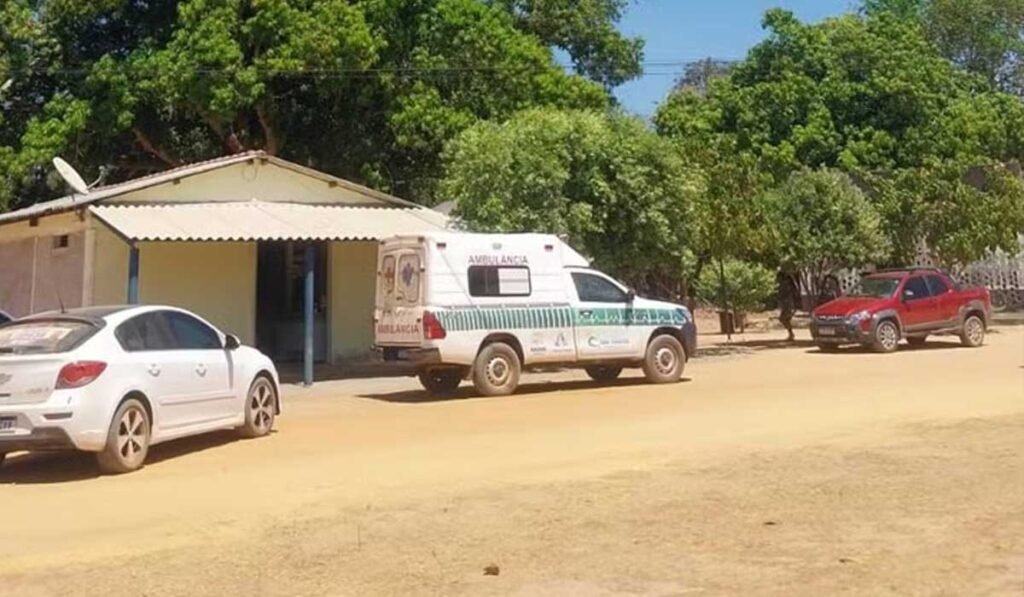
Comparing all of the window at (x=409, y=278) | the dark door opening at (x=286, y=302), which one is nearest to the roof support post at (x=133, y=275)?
the window at (x=409, y=278)

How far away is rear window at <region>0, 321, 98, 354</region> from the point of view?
1003 cm

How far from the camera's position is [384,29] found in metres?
26.8

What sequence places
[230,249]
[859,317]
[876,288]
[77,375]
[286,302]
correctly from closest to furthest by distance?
[77,375]
[230,249]
[286,302]
[859,317]
[876,288]

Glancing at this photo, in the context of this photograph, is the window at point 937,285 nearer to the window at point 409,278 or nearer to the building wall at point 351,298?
the building wall at point 351,298

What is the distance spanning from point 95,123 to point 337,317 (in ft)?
26.6

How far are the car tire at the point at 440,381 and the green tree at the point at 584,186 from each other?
4.18 m

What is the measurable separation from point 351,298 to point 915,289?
12369 mm

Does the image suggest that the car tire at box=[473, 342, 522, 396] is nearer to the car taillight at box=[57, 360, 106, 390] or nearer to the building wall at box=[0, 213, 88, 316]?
the car taillight at box=[57, 360, 106, 390]

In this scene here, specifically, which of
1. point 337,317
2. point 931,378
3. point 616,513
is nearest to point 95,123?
point 337,317

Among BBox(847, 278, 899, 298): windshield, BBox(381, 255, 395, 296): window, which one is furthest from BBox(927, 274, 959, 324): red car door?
BBox(381, 255, 395, 296): window

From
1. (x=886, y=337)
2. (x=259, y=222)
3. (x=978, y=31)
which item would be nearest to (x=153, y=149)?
(x=259, y=222)

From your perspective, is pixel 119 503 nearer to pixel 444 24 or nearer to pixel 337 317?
pixel 337 317

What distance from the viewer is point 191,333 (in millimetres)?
11648

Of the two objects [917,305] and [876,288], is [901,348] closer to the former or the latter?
[917,305]
